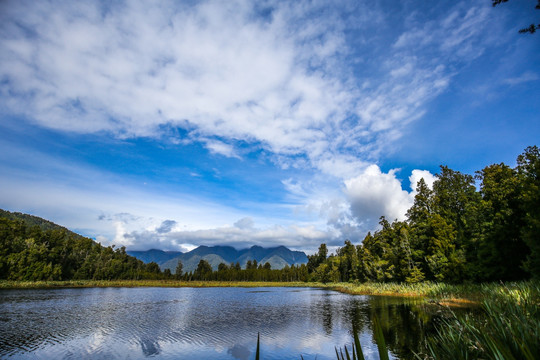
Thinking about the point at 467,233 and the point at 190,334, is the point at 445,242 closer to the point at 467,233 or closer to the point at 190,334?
the point at 467,233

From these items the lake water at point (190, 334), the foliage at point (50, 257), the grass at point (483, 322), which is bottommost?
the lake water at point (190, 334)

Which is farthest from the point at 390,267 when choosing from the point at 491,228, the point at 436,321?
the point at 436,321

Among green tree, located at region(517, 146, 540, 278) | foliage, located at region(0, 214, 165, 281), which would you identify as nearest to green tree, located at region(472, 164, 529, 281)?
green tree, located at region(517, 146, 540, 278)

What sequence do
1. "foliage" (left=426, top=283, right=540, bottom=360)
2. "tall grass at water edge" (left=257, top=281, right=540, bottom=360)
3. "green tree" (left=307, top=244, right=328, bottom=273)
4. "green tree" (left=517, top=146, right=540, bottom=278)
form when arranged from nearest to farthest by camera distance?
1. "tall grass at water edge" (left=257, top=281, right=540, bottom=360)
2. "foliage" (left=426, top=283, right=540, bottom=360)
3. "green tree" (left=517, top=146, right=540, bottom=278)
4. "green tree" (left=307, top=244, right=328, bottom=273)

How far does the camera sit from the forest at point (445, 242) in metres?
34.1

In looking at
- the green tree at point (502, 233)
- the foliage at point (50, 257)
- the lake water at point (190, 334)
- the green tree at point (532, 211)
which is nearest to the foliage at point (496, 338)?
the lake water at point (190, 334)

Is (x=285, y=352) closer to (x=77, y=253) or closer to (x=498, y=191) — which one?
(x=498, y=191)

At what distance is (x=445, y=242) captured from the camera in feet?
162

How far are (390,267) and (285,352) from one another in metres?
53.9

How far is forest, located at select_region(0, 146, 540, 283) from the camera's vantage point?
3406 centimetres

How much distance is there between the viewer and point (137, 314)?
31875mm

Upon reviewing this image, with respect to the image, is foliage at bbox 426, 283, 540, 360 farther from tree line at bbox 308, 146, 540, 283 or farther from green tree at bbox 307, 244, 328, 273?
green tree at bbox 307, 244, 328, 273

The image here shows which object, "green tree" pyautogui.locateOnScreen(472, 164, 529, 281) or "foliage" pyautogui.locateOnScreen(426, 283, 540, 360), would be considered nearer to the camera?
"foliage" pyautogui.locateOnScreen(426, 283, 540, 360)

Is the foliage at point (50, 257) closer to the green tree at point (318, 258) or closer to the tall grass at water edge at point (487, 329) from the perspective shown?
the green tree at point (318, 258)
